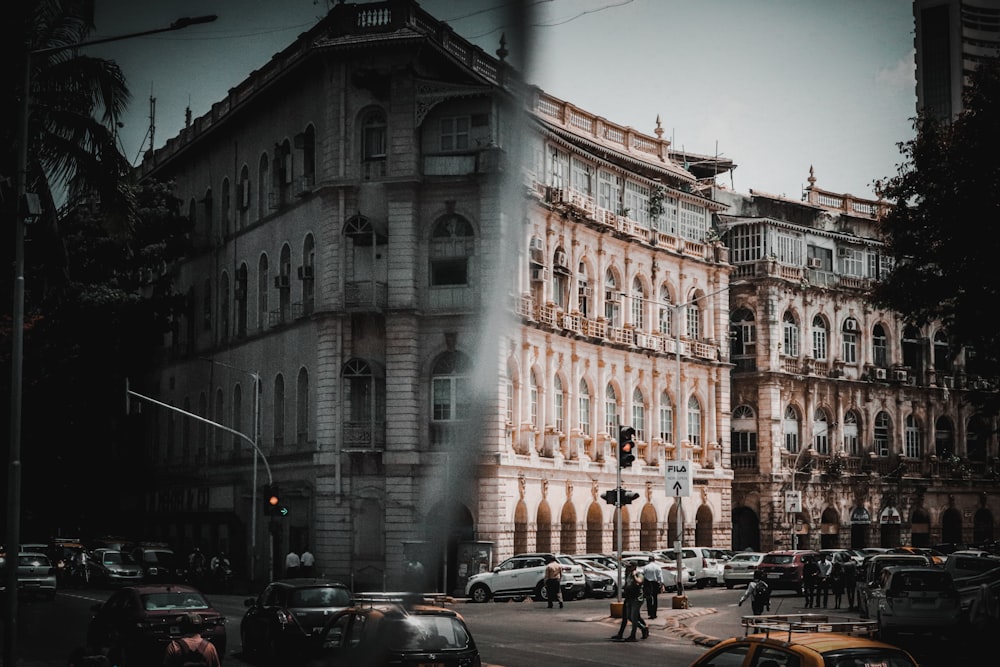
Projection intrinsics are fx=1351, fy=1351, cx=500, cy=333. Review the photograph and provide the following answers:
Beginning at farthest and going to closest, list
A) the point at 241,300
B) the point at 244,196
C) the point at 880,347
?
the point at 880,347 < the point at 241,300 < the point at 244,196

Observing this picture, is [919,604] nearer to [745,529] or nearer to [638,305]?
[638,305]

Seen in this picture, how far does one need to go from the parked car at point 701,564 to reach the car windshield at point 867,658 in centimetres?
3965

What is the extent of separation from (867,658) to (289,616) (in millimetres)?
12821

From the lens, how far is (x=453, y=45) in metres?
5.82

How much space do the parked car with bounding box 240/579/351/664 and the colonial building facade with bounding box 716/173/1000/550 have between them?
43.0 metres

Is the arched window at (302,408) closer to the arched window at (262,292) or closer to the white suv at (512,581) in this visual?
the arched window at (262,292)

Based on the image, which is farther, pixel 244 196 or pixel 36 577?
pixel 244 196

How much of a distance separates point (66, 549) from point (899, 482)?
135 feet

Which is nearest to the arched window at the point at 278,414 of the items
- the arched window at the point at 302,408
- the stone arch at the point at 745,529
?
the arched window at the point at 302,408

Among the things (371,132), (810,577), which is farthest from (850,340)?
(371,132)

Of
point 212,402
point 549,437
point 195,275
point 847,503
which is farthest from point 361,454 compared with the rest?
point 847,503

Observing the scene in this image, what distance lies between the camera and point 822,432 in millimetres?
67750

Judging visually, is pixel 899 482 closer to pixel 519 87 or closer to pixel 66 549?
pixel 66 549

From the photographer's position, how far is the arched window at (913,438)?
70938 millimetres
